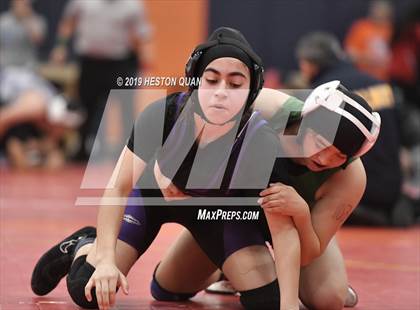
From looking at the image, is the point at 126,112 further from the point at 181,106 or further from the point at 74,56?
the point at 181,106

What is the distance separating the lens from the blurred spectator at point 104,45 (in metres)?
9.69

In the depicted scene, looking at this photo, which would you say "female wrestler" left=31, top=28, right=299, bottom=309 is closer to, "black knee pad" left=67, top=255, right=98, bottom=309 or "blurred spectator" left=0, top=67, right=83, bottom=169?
"black knee pad" left=67, top=255, right=98, bottom=309

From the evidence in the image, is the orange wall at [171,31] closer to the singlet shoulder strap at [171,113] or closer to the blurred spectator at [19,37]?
the blurred spectator at [19,37]

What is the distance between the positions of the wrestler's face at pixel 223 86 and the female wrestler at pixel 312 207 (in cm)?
28

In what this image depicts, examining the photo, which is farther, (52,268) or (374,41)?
(374,41)

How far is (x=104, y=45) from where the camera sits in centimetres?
973

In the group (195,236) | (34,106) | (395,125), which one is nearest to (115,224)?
(195,236)

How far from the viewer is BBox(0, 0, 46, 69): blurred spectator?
978 centimetres

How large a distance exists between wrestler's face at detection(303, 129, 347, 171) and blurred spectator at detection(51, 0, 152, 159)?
20.8 ft

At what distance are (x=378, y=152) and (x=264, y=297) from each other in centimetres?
297

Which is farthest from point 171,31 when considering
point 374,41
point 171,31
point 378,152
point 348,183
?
point 348,183

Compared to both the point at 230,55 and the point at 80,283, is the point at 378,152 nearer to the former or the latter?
the point at 230,55

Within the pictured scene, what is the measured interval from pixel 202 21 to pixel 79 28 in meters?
2.16

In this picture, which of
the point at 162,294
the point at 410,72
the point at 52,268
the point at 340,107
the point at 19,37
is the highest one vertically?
the point at 340,107
